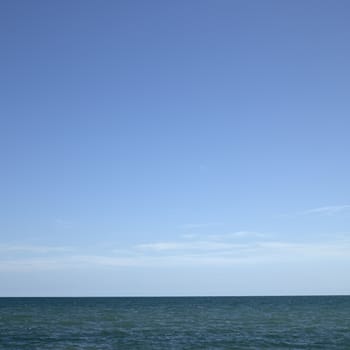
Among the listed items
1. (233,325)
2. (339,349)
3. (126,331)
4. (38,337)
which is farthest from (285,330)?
(38,337)

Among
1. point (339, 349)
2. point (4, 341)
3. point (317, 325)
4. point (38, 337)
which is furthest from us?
point (317, 325)

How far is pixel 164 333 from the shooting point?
153 ft

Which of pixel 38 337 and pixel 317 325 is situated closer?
pixel 38 337

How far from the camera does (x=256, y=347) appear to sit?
37.6 meters

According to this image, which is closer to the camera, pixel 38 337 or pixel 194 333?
pixel 38 337

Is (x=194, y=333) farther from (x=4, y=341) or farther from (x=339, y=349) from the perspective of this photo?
(x=4, y=341)

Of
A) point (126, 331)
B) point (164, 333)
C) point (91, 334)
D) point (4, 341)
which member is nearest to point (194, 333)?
point (164, 333)

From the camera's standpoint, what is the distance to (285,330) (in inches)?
1954

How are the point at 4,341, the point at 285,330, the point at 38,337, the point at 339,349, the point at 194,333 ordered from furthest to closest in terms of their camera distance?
the point at 285,330, the point at 194,333, the point at 38,337, the point at 4,341, the point at 339,349

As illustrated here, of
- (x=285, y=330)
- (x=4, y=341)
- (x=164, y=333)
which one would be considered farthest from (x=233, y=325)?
(x=4, y=341)

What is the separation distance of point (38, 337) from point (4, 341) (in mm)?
3609

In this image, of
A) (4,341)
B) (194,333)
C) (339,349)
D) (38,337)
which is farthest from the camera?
(194,333)

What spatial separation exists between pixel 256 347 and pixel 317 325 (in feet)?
69.3

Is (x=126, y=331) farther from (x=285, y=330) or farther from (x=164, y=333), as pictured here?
(x=285, y=330)
